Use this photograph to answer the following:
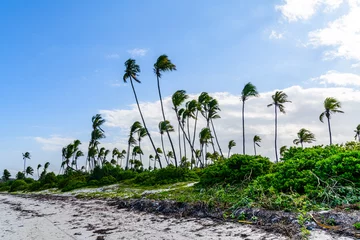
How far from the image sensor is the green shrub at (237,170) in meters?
13.1

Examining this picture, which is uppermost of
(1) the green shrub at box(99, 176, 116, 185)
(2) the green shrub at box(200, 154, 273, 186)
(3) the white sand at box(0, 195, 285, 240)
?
(2) the green shrub at box(200, 154, 273, 186)

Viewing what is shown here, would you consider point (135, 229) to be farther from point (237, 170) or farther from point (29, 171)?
point (29, 171)

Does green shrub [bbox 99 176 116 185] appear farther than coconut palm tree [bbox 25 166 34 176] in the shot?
No

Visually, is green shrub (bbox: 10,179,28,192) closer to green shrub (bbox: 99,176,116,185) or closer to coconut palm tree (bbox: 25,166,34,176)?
green shrub (bbox: 99,176,116,185)

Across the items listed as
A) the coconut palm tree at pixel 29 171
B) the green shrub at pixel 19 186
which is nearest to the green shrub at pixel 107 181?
the green shrub at pixel 19 186

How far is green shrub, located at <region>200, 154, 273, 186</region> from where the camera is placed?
1308 centimetres

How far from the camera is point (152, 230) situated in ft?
22.3

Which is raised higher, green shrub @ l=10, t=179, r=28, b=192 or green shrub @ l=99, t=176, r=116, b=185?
green shrub @ l=99, t=176, r=116, b=185

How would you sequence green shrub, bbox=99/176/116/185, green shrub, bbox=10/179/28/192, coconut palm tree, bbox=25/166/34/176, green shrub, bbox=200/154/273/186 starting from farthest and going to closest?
coconut palm tree, bbox=25/166/34/176 → green shrub, bbox=10/179/28/192 → green shrub, bbox=99/176/116/185 → green shrub, bbox=200/154/273/186

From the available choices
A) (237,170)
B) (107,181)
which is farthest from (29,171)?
(237,170)

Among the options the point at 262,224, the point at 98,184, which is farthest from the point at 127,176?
the point at 262,224

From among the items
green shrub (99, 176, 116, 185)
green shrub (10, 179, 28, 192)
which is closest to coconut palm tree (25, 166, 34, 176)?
green shrub (10, 179, 28, 192)

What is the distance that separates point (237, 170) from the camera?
13.3m

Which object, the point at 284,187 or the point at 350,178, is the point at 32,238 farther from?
the point at 350,178
